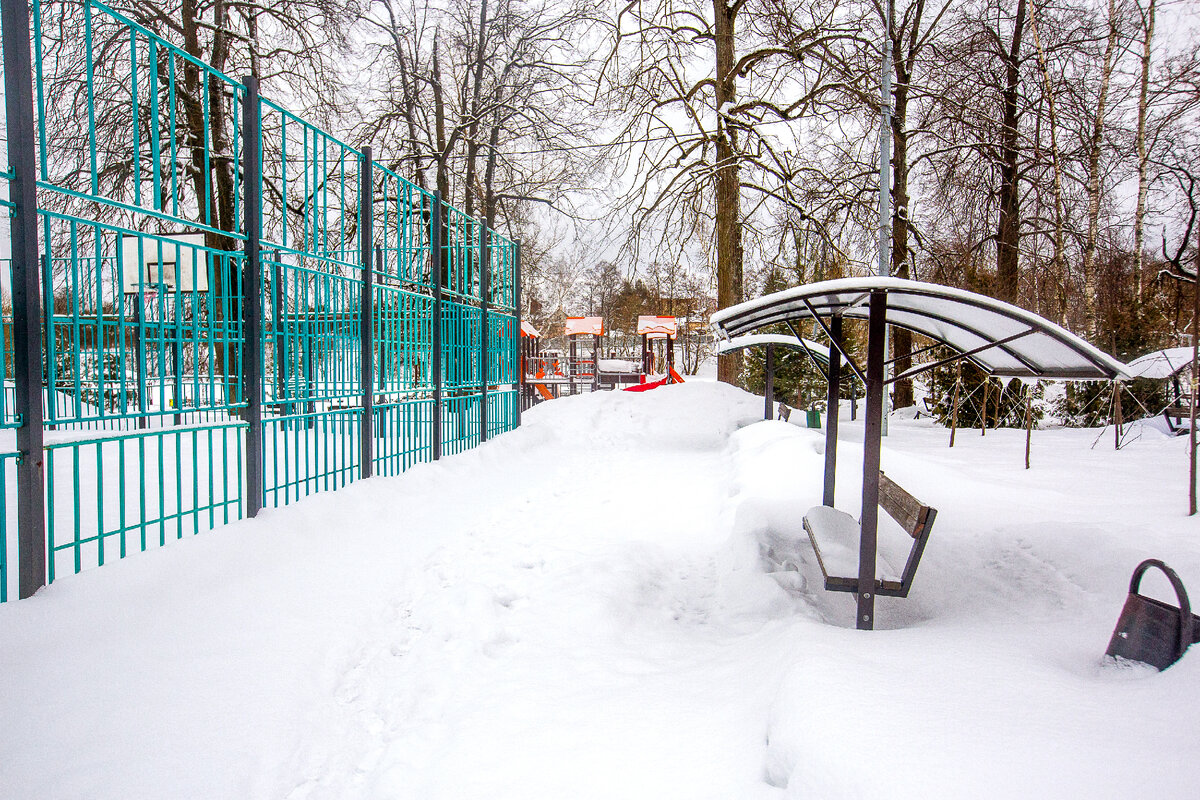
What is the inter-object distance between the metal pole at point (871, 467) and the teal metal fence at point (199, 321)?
4.02 metres

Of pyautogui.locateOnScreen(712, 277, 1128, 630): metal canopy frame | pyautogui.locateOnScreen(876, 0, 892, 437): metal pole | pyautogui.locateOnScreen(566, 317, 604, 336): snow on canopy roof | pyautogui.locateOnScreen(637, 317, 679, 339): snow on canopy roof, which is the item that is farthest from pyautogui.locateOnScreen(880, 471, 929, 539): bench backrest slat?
pyautogui.locateOnScreen(566, 317, 604, 336): snow on canopy roof

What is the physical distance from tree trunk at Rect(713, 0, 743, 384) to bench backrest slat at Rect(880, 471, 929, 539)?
10.4 m

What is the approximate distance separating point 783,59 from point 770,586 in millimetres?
13960

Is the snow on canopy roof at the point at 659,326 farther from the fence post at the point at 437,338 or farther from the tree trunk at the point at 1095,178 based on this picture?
the fence post at the point at 437,338

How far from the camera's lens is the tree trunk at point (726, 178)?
14.9 m

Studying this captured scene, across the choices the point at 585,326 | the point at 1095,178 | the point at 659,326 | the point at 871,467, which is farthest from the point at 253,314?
the point at 585,326

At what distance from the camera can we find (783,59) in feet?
48.8

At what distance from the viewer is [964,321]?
4629 mm

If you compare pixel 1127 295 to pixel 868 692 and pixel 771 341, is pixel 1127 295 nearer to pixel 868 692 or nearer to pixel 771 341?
pixel 771 341

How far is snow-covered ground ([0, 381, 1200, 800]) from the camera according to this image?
2.37 meters

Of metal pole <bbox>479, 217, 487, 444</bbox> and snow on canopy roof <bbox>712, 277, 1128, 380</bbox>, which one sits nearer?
snow on canopy roof <bbox>712, 277, 1128, 380</bbox>

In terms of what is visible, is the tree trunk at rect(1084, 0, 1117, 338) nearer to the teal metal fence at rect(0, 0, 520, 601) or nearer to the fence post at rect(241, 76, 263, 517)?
the teal metal fence at rect(0, 0, 520, 601)

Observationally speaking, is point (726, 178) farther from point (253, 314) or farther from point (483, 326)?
point (253, 314)

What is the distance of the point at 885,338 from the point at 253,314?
14.8 feet
